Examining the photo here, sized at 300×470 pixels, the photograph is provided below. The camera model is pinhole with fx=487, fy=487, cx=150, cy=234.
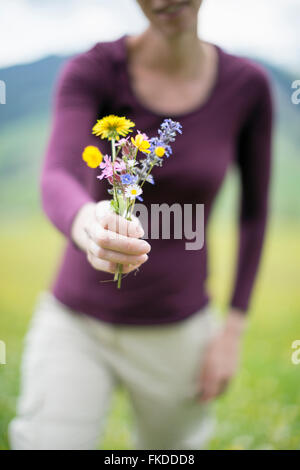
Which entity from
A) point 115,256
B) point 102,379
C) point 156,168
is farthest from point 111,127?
point 102,379

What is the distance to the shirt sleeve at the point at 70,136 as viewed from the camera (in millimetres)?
706

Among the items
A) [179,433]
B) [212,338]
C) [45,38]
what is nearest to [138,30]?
[45,38]

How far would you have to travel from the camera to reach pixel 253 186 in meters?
1.05

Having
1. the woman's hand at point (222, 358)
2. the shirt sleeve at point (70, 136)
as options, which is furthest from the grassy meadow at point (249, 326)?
the shirt sleeve at point (70, 136)

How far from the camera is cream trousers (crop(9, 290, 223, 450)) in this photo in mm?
857

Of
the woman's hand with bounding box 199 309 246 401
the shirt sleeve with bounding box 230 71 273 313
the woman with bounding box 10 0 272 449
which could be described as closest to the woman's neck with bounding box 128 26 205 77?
the woman with bounding box 10 0 272 449

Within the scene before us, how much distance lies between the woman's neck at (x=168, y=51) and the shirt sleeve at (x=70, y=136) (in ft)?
0.27

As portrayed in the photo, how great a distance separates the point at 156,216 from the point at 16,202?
1294 mm

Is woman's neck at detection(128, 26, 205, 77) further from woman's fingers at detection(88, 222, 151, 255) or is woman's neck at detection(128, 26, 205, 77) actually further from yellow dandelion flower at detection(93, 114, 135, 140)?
woman's fingers at detection(88, 222, 151, 255)

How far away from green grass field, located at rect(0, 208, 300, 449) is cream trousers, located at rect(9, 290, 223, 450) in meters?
0.13

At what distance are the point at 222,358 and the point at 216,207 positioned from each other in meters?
0.32

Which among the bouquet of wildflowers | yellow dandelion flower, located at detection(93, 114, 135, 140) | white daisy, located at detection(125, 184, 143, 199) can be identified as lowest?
white daisy, located at detection(125, 184, 143, 199)

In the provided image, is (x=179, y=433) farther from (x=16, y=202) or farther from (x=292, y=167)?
(x=292, y=167)

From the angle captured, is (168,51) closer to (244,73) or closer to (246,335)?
(244,73)
